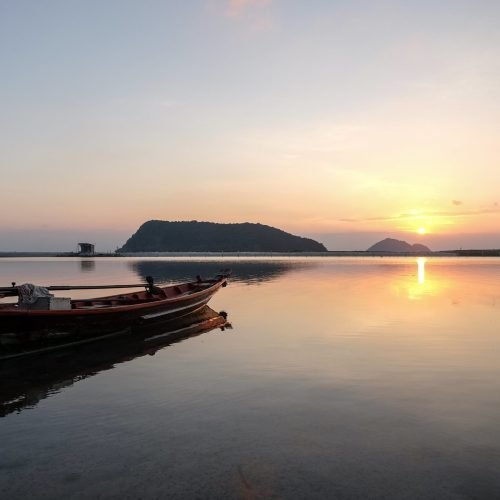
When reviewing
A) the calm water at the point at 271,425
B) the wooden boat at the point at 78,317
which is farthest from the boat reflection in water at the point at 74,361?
the wooden boat at the point at 78,317

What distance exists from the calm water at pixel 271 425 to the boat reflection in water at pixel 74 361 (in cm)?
32

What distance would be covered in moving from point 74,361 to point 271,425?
1005 centimetres

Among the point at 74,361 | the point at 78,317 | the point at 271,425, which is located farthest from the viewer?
the point at 78,317

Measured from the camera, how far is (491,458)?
8438 millimetres

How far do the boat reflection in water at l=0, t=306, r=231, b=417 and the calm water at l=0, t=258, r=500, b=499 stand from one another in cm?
32

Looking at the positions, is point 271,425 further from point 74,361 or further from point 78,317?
point 78,317

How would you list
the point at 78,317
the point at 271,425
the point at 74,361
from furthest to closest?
the point at 78,317, the point at 74,361, the point at 271,425

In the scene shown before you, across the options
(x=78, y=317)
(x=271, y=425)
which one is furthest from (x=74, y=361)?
(x=271, y=425)

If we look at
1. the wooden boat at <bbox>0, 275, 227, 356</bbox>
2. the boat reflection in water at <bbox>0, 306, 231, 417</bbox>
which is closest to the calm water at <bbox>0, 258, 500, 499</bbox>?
the boat reflection in water at <bbox>0, 306, 231, 417</bbox>

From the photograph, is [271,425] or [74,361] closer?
[271,425]

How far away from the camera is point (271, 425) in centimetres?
1020

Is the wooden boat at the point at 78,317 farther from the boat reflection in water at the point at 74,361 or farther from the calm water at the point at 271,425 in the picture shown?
the calm water at the point at 271,425

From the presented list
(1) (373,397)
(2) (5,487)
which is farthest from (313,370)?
(2) (5,487)

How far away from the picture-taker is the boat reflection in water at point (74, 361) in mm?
13195
